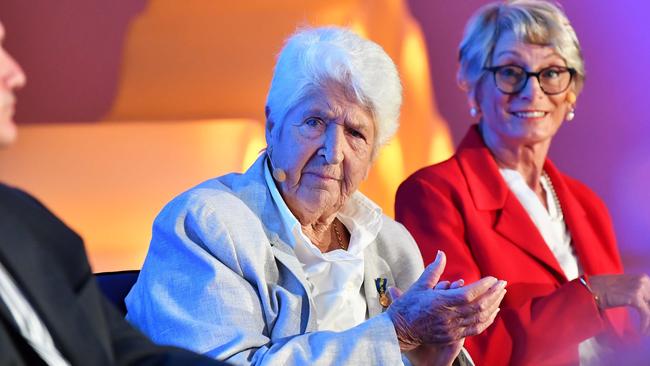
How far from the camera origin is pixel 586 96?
4.79 m

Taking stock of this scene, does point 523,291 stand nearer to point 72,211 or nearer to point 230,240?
point 230,240

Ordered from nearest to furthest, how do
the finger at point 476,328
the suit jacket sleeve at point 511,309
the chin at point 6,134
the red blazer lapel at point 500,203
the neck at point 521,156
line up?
the chin at point 6,134 < the finger at point 476,328 < the suit jacket sleeve at point 511,309 < the red blazer lapel at point 500,203 < the neck at point 521,156

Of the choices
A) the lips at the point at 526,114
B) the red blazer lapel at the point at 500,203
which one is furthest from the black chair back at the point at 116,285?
the lips at the point at 526,114

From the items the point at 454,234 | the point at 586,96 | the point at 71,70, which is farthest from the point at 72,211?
the point at 586,96

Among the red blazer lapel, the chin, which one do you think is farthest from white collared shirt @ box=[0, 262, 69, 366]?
the red blazer lapel

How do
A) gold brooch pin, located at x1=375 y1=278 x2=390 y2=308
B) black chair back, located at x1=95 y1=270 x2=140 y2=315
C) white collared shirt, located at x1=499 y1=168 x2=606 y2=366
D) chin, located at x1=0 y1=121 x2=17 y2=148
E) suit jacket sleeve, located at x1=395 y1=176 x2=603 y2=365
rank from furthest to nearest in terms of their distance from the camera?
white collared shirt, located at x1=499 y1=168 x2=606 y2=366 → suit jacket sleeve, located at x1=395 y1=176 x2=603 y2=365 → gold brooch pin, located at x1=375 y1=278 x2=390 y2=308 → black chair back, located at x1=95 y1=270 x2=140 y2=315 → chin, located at x1=0 y1=121 x2=17 y2=148

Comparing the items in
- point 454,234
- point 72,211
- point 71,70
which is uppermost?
point 71,70

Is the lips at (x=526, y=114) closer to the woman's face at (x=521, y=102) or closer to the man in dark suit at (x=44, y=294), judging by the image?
the woman's face at (x=521, y=102)

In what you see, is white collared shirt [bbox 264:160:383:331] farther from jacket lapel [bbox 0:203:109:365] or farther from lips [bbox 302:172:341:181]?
jacket lapel [bbox 0:203:109:365]

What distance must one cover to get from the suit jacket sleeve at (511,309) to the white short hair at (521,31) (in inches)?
23.4

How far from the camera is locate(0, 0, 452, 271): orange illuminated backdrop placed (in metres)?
3.72

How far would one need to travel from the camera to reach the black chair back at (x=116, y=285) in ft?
7.97

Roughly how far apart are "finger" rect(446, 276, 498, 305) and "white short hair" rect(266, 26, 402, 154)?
51cm

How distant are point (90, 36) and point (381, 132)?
159 cm
